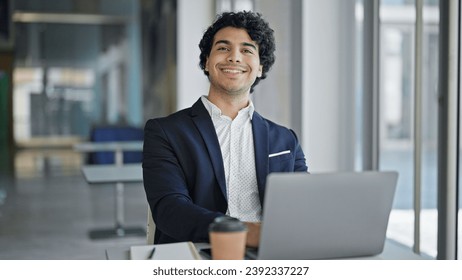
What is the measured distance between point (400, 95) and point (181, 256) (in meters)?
4.75

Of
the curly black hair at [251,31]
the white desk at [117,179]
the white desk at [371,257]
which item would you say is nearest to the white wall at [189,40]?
the white desk at [117,179]

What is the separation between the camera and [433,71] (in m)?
3.40

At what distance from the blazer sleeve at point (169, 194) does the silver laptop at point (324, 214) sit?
1.05ft

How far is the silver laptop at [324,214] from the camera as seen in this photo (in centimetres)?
105

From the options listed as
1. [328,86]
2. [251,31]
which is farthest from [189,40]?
[251,31]

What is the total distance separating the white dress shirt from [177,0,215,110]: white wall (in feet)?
17.2

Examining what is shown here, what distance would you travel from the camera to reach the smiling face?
1.67m

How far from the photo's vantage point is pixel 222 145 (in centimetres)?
172

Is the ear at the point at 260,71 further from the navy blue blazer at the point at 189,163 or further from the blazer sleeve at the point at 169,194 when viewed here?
the blazer sleeve at the point at 169,194

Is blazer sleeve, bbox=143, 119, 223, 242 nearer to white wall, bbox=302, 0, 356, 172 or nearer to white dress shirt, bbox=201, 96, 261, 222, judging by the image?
white dress shirt, bbox=201, 96, 261, 222

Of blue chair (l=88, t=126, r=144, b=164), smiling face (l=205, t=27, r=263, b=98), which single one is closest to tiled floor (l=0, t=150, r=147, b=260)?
blue chair (l=88, t=126, r=144, b=164)

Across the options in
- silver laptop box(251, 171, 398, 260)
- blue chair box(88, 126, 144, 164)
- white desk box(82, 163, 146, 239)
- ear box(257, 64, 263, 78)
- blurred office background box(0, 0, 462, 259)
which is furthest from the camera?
blue chair box(88, 126, 144, 164)
